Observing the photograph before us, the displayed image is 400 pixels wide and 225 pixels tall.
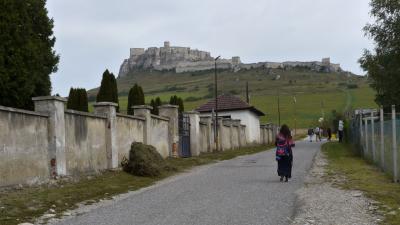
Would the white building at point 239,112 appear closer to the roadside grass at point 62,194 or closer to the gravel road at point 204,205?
the roadside grass at point 62,194

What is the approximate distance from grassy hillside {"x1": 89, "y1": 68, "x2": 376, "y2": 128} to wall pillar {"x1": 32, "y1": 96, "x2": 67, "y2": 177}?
62.4 m

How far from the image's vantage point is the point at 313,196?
1203 cm

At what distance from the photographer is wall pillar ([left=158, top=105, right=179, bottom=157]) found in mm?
25406

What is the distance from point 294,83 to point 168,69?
162 feet

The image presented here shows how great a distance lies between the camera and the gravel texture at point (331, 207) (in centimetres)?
901

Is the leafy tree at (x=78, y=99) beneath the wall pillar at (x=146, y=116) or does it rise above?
above

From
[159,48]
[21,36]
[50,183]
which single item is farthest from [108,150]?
[159,48]

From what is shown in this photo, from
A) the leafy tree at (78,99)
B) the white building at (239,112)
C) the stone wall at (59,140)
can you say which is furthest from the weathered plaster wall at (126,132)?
the white building at (239,112)

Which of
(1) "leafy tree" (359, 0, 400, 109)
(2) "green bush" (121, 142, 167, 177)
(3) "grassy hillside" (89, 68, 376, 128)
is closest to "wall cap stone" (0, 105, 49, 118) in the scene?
(2) "green bush" (121, 142, 167, 177)

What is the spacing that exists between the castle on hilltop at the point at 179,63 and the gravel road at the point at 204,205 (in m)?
135

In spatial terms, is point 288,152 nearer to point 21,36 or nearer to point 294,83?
point 21,36

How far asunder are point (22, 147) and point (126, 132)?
269 inches

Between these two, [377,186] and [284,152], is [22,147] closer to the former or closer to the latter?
[284,152]

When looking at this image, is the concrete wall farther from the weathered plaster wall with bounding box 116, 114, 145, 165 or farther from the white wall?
the white wall
